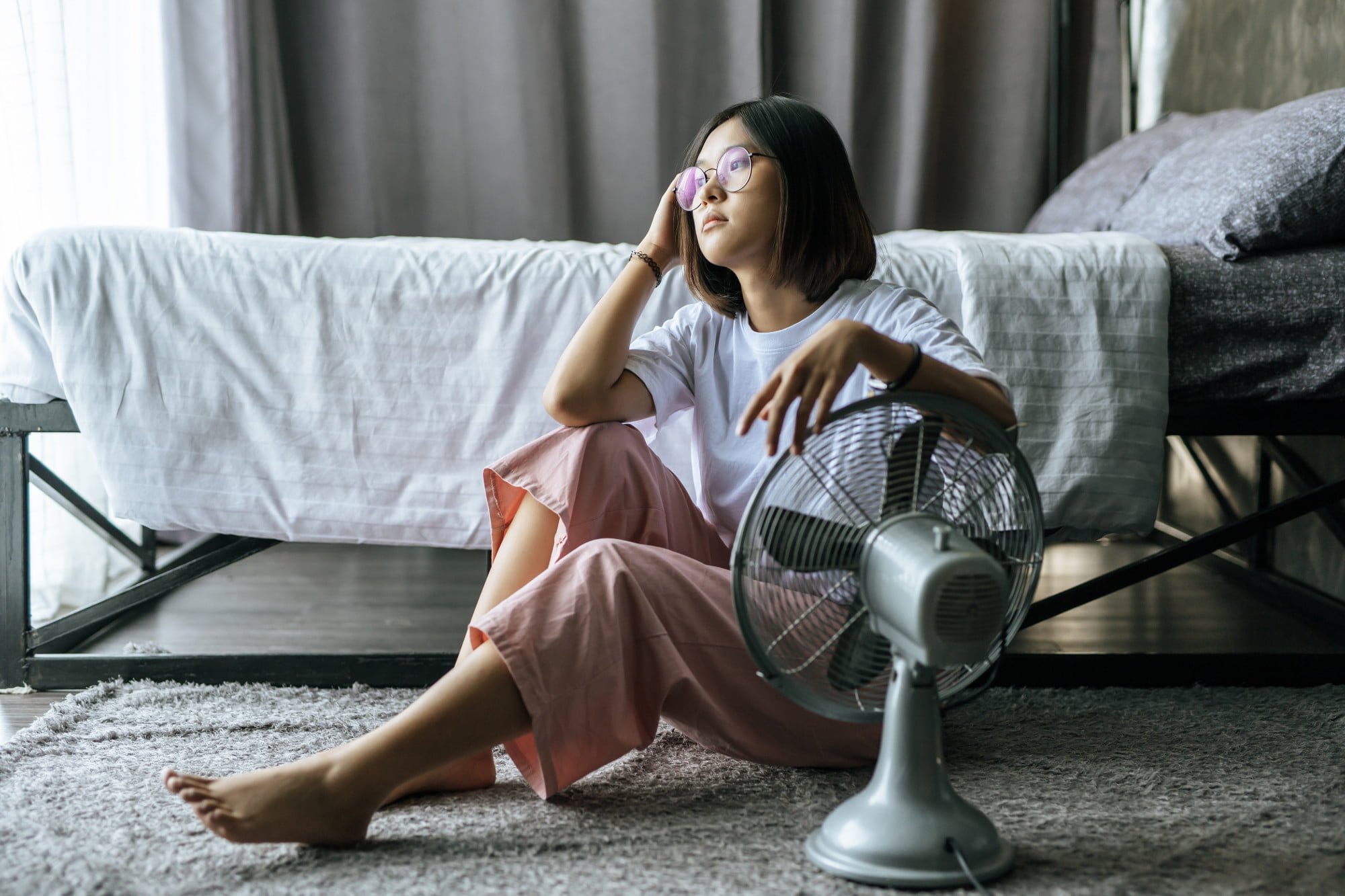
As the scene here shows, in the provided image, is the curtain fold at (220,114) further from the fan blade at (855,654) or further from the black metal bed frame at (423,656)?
the fan blade at (855,654)

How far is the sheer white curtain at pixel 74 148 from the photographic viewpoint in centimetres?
186

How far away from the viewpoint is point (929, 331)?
1.15 metres

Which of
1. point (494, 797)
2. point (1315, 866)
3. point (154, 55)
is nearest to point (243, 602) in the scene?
point (494, 797)

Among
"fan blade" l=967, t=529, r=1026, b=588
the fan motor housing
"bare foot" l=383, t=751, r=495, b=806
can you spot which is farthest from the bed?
the fan motor housing

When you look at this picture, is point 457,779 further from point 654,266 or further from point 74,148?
point 74,148

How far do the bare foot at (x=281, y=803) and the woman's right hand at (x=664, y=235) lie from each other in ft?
2.26

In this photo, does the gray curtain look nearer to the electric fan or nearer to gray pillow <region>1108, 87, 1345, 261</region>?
gray pillow <region>1108, 87, 1345, 261</region>

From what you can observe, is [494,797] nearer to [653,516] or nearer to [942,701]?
[653,516]

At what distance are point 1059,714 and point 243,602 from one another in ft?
4.59

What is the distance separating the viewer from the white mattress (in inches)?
58.9

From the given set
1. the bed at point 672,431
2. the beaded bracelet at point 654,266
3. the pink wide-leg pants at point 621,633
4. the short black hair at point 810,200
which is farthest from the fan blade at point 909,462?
the bed at point 672,431

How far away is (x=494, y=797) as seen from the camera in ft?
3.72

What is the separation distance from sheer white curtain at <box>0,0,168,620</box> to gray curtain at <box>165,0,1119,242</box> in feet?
0.97

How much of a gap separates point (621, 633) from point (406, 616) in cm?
103
